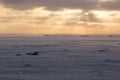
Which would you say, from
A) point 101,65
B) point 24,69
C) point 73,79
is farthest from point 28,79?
point 101,65

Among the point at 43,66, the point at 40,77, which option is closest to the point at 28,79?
the point at 40,77

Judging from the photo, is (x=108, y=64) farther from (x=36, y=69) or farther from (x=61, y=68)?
(x=36, y=69)

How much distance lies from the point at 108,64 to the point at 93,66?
1929mm

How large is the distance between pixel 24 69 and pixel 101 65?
20.7 feet

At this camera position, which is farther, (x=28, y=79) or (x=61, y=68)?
(x=61, y=68)

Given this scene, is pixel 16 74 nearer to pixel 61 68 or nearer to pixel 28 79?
pixel 28 79

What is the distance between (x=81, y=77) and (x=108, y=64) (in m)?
7.47

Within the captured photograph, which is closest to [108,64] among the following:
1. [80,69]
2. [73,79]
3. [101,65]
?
[101,65]

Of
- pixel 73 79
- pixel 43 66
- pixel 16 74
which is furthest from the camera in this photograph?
pixel 43 66

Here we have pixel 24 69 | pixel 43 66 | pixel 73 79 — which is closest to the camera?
pixel 73 79

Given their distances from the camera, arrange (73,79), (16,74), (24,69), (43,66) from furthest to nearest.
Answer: (43,66), (24,69), (16,74), (73,79)

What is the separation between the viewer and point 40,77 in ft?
66.1

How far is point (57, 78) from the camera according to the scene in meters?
19.5

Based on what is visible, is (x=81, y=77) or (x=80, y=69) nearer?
(x=81, y=77)
